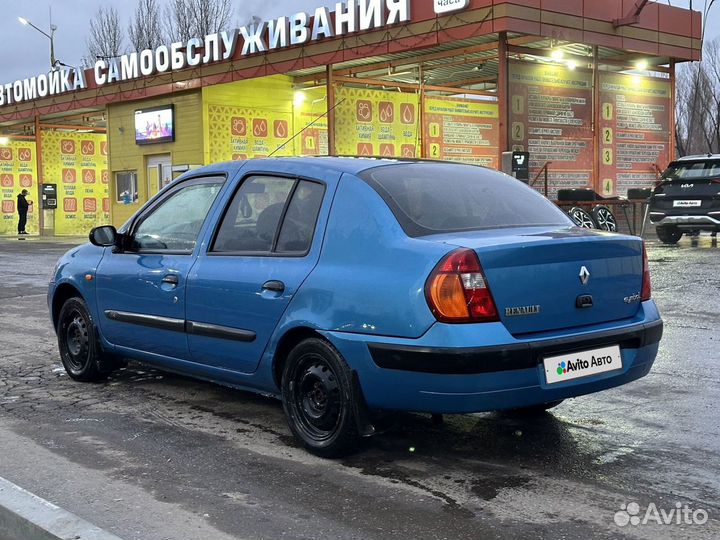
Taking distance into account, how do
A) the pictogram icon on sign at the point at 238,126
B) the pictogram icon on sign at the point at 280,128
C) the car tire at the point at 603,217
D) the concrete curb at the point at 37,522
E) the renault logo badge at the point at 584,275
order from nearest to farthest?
the concrete curb at the point at 37,522 → the renault logo badge at the point at 584,275 → the car tire at the point at 603,217 → the pictogram icon on sign at the point at 238,126 → the pictogram icon on sign at the point at 280,128

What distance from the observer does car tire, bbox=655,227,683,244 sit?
1872 cm

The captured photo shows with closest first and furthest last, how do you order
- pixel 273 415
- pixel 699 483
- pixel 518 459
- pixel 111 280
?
pixel 699 483, pixel 518 459, pixel 273 415, pixel 111 280

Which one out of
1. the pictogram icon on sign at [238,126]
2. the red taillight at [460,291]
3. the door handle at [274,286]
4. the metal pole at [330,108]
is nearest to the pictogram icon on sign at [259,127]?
the pictogram icon on sign at [238,126]

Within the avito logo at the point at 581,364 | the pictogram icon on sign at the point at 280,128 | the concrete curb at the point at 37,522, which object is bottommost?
the concrete curb at the point at 37,522

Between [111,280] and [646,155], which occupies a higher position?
[646,155]

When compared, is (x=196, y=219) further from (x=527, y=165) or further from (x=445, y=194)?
(x=527, y=165)

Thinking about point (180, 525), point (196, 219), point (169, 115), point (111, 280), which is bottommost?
point (180, 525)

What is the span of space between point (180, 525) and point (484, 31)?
53.8 feet

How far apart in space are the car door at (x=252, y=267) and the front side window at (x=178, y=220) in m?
0.27

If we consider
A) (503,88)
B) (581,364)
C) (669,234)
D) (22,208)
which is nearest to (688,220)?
(669,234)

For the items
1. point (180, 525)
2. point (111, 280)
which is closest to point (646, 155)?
point (111, 280)

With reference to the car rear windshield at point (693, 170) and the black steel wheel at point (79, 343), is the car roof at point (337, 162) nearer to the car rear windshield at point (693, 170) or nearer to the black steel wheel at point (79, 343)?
the black steel wheel at point (79, 343)

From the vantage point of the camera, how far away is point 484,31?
1844 cm

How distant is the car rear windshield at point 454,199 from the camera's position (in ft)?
14.5
